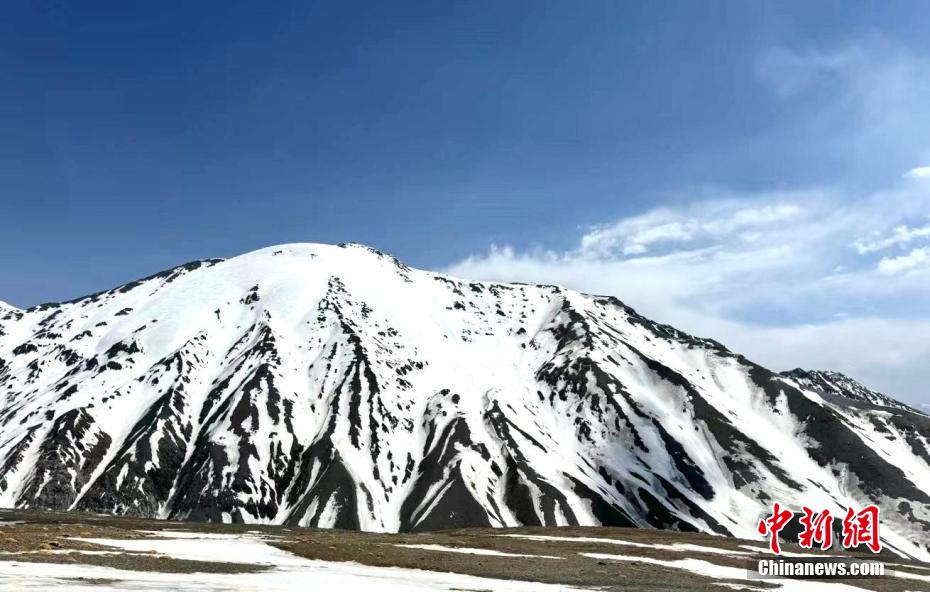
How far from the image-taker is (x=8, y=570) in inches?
993

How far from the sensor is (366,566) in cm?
3959

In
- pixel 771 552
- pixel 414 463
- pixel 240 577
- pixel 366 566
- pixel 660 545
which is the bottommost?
pixel 660 545

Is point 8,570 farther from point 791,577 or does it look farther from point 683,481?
point 683,481

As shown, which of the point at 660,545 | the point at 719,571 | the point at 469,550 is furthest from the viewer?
the point at 660,545

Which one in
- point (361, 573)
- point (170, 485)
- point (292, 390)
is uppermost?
point (292, 390)

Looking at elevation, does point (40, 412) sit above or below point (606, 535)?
above

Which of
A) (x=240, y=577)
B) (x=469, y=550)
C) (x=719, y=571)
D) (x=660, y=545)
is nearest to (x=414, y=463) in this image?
(x=660, y=545)

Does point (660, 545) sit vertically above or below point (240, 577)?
below

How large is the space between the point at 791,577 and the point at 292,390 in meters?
173

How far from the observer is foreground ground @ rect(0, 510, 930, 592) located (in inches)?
1057

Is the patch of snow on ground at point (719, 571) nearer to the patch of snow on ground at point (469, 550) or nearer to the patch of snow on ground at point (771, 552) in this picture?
the patch of snow on ground at point (469, 550)

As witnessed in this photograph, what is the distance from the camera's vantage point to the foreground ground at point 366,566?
1057 inches

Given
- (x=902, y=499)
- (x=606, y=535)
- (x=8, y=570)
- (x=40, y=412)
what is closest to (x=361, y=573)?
(x=8, y=570)

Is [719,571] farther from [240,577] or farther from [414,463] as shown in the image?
[414,463]
